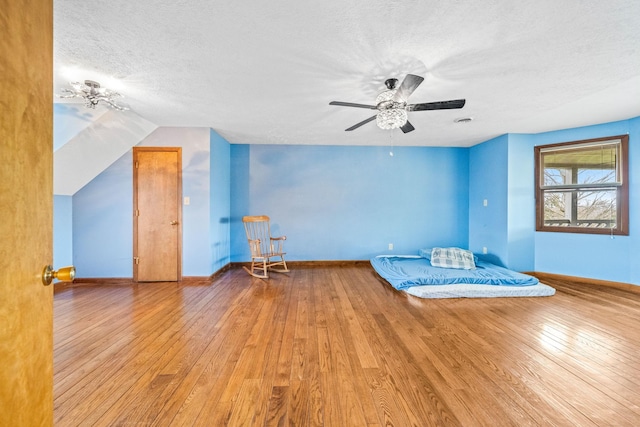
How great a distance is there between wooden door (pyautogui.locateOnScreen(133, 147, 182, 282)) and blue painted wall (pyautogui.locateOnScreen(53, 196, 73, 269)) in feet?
2.84

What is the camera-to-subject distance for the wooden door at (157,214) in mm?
3699

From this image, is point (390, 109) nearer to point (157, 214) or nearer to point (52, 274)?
point (52, 274)

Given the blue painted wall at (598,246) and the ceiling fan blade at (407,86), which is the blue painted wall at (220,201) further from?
the blue painted wall at (598,246)

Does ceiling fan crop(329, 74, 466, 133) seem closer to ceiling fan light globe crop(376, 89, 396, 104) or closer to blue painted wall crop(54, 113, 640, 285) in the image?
ceiling fan light globe crop(376, 89, 396, 104)

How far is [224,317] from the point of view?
8.23ft

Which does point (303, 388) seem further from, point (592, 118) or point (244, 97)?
point (592, 118)

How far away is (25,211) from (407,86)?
2296 mm

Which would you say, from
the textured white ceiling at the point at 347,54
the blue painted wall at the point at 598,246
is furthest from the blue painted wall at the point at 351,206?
the textured white ceiling at the point at 347,54

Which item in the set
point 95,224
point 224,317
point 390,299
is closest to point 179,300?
point 224,317

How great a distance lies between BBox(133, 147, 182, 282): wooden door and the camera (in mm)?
3699

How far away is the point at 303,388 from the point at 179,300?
7.03 feet

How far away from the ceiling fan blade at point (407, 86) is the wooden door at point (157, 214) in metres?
3.16

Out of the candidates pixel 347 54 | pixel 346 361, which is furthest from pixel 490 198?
pixel 346 361

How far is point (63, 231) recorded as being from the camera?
350 cm
